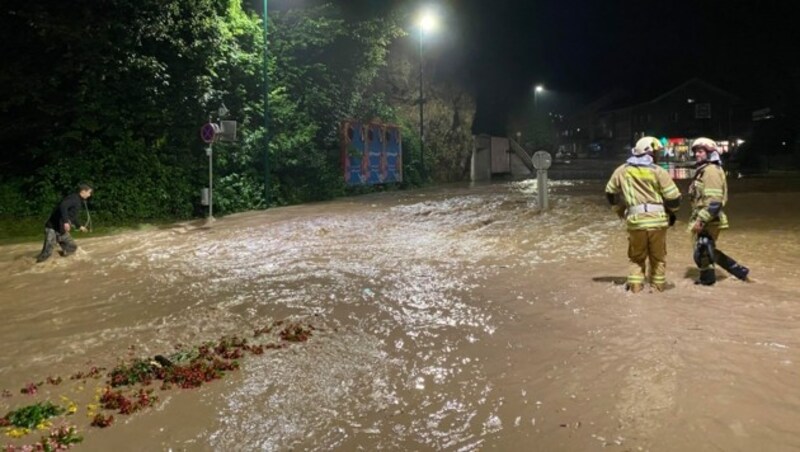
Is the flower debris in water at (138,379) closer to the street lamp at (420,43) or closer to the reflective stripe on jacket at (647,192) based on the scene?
the reflective stripe on jacket at (647,192)

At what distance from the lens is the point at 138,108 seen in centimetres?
1748

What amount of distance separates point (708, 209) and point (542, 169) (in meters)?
8.68

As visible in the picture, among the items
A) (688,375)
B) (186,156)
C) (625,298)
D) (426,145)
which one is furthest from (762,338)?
(426,145)

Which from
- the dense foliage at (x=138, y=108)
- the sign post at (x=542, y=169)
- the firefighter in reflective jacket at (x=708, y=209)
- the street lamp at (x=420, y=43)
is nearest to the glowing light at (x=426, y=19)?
the street lamp at (x=420, y=43)

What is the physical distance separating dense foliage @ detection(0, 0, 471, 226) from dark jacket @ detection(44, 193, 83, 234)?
5.68 metres

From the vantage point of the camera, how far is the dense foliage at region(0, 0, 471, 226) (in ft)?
53.7

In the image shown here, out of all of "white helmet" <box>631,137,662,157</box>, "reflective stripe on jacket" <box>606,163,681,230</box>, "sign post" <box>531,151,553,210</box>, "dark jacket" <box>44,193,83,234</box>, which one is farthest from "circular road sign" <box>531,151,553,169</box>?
"dark jacket" <box>44,193,83,234</box>

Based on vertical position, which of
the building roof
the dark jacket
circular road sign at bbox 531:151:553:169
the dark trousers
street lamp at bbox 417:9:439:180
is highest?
the building roof

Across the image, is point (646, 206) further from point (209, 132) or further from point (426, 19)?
point (426, 19)

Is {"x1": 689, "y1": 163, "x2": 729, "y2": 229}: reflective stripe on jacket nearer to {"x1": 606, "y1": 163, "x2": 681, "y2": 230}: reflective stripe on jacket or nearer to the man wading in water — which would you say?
{"x1": 606, "y1": 163, "x2": 681, "y2": 230}: reflective stripe on jacket

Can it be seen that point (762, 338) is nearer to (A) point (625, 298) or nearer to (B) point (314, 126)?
(A) point (625, 298)

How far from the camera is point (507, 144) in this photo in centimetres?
4153

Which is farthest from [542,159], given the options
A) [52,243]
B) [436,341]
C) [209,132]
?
[52,243]

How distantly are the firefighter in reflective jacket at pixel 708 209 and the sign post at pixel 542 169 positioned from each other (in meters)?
7.88
